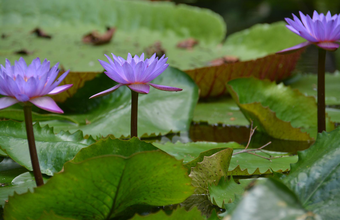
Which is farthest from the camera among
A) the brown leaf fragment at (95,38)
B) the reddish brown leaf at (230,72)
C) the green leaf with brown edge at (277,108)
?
the brown leaf fragment at (95,38)

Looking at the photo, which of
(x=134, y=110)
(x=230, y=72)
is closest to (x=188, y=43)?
(x=230, y=72)

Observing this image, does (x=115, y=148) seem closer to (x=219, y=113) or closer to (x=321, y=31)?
(x=321, y=31)

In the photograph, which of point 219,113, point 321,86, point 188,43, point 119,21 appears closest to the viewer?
point 321,86

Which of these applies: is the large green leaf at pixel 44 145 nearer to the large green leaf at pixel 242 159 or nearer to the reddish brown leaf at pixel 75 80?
the large green leaf at pixel 242 159

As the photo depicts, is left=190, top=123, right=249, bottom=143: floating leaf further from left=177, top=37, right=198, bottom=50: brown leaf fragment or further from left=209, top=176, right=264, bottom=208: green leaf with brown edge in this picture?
left=177, top=37, right=198, bottom=50: brown leaf fragment

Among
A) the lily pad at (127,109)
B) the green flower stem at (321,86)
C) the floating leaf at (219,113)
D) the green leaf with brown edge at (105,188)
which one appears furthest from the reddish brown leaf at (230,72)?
the green leaf with brown edge at (105,188)

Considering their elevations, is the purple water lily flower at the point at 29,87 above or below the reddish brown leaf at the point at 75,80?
above

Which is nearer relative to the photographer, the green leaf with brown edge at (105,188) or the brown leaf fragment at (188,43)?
the green leaf with brown edge at (105,188)

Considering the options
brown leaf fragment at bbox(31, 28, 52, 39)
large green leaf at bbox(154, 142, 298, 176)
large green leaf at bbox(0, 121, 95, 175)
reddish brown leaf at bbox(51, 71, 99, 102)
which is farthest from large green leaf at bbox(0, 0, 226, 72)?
large green leaf at bbox(0, 121, 95, 175)
